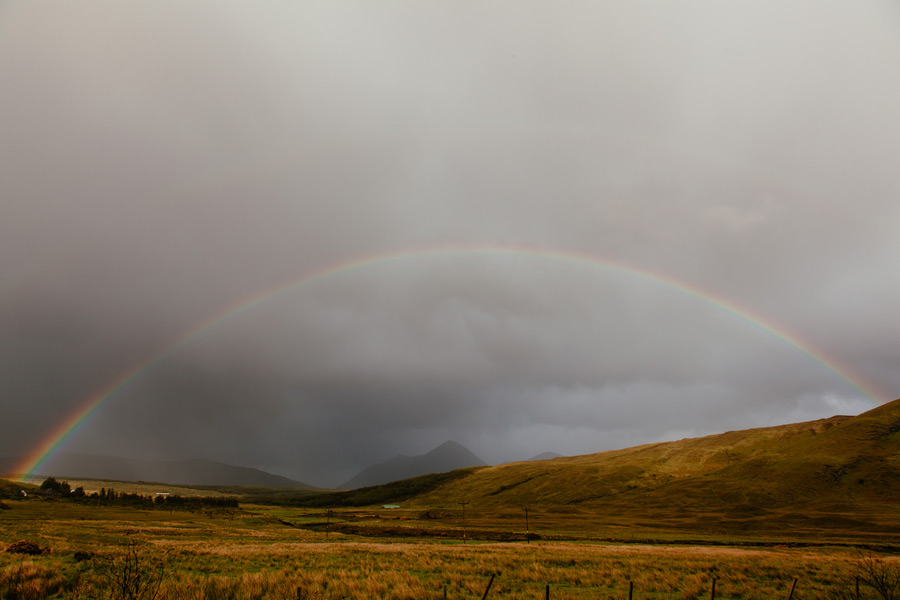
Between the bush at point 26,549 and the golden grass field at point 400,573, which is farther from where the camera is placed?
the bush at point 26,549

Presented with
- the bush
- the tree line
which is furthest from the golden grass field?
the tree line

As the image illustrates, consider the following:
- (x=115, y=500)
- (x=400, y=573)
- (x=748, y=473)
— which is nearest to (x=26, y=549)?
(x=400, y=573)

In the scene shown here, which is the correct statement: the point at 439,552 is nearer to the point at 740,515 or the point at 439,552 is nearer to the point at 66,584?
the point at 66,584

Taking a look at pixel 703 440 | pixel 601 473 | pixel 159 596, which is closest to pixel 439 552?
pixel 159 596

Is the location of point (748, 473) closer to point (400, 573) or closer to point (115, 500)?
point (400, 573)

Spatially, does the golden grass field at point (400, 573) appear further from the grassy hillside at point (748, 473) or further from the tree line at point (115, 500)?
the tree line at point (115, 500)

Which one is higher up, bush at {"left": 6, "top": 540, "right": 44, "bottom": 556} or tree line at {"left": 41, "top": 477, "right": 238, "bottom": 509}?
bush at {"left": 6, "top": 540, "right": 44, "bottom": 556}

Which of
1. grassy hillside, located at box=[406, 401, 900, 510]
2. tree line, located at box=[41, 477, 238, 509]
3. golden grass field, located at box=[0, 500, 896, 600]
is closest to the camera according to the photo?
golden grass field, located at box=[0, 500, 896, 600]

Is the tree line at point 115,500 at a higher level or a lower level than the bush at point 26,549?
lower

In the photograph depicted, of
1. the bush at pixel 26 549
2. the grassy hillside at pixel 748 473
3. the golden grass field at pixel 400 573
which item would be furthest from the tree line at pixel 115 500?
the bush at pixel 26 549

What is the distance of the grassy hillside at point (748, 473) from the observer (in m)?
118

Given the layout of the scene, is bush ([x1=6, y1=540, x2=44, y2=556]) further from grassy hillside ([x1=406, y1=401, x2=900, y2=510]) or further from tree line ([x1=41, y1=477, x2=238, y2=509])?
grassy hillside ([x1=406, y1=401, x2=900, y2=510])

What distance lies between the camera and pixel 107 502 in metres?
132

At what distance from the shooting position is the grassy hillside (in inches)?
4663
